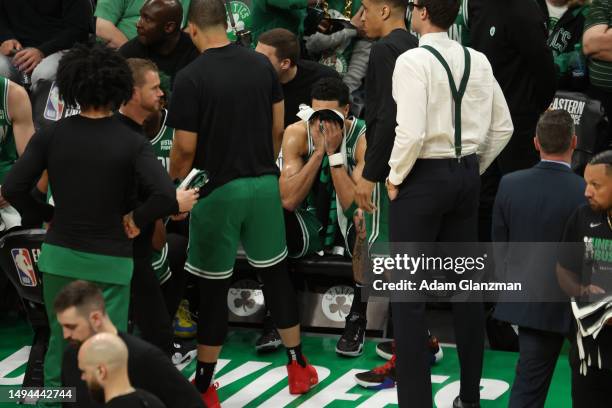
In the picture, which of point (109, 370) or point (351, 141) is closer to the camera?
point (109, 370)

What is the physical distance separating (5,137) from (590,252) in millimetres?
3305

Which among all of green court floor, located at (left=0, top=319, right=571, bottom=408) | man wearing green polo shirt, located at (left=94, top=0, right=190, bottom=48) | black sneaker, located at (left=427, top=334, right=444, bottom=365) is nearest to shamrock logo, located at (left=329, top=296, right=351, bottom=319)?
green court floor, located at (left=0, top=319, right=571, bottom=408)

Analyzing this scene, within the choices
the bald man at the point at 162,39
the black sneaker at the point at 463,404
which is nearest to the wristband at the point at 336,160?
the black sneaker at the point at 463,404

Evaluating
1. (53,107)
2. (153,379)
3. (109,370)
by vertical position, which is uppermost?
(109,370)

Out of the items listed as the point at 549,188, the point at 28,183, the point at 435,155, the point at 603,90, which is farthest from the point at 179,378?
the point at 603,90

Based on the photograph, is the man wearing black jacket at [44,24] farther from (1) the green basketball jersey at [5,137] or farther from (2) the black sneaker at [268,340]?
(2) the black sneaker at [268,340]

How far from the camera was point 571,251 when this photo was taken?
4.46 metres

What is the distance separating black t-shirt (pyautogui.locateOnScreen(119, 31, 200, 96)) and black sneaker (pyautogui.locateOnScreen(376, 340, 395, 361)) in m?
2.19

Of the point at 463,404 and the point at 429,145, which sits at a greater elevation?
the point at 429,145

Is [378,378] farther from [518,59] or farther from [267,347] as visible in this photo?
[518,59]

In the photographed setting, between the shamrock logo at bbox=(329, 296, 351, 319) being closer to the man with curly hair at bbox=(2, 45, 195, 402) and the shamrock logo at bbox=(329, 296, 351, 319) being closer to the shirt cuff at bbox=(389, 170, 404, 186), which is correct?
the shirt cuff at bbox=(389, 170, 404, 186)

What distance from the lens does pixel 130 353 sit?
11.8 feet

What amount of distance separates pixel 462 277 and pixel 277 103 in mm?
1200

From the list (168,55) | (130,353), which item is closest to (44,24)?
(168,55)
